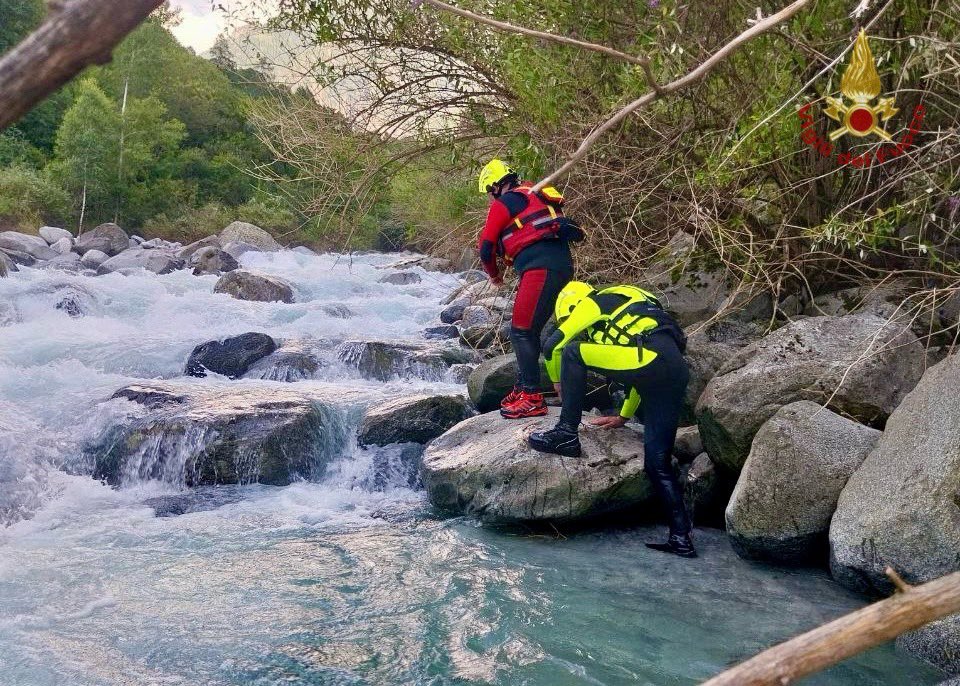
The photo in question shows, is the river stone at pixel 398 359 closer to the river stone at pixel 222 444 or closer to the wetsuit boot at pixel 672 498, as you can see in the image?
the river stone at pixel 222 444

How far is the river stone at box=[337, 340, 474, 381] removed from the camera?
10.4m

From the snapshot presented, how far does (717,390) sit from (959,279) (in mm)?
1573

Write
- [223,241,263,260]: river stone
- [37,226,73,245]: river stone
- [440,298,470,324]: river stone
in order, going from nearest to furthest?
[440,298,470,324]: river stone
[37,226,73,245]: river stone
[223,241,263,260]: river stone

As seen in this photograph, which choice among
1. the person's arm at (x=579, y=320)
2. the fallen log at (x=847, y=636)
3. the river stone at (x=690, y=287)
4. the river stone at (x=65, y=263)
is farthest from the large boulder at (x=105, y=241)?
the fallen log at (x=847, y=636)

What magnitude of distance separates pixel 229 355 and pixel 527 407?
16.7 ft

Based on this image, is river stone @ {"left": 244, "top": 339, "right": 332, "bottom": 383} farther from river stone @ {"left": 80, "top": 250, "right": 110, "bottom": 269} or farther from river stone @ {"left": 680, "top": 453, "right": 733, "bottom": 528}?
river stone @ {"left": 80, "top": 250, "right": 110, "bottom": 269}

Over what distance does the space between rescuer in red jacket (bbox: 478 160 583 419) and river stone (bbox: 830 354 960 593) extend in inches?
99.5

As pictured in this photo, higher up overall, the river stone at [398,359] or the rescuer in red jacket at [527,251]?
the rescuer in red jacket at [527,251]

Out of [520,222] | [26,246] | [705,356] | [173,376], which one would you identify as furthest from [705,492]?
[26,246]

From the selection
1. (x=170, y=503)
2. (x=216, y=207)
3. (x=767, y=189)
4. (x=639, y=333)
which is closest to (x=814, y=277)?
(x=767, y=189)

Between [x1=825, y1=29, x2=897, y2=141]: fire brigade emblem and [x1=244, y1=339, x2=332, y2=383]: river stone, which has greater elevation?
[x1=825, y1=29, x2=897, y2=141]: fire brigade emblem

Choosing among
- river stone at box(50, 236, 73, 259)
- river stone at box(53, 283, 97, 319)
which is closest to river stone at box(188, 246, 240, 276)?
river stone at box(50, 236, 73, 259)

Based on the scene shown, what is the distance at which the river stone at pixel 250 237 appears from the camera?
82.8 feet

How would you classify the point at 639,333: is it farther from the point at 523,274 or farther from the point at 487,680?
the point at 487,680
